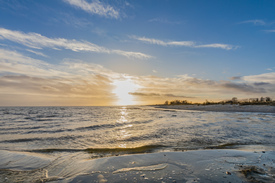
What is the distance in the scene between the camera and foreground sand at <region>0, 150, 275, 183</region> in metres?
4.19

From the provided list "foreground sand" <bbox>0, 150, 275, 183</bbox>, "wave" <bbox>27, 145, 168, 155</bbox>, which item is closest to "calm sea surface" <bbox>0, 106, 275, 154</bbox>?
"wave" <bbox>27, 145, 168, 155</bbox>

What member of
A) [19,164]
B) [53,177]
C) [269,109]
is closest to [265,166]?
[53,177]

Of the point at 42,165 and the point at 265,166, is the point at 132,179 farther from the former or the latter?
the point at 265,166

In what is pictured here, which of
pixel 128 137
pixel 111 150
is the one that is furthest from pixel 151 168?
pixel 128 137

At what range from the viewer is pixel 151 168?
4.87 meters

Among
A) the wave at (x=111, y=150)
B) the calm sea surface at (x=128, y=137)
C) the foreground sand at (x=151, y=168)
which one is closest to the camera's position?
the foreground sand at (x=151, y=168)

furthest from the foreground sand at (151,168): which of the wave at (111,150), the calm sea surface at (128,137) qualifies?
the calm sea surface at (128,137)

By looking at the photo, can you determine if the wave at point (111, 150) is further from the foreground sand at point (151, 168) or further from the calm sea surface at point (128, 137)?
the foreground sand at point (151, 168)

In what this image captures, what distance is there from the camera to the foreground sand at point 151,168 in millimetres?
4188

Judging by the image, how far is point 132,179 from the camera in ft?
13.5

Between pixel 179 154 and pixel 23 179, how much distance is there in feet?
17.4

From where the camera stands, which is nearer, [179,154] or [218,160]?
[218,160]

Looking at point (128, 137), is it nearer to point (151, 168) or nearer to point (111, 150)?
point (111, 150)

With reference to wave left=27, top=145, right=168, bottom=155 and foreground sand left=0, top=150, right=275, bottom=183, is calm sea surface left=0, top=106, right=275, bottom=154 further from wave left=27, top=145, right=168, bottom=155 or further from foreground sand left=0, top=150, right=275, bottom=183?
foreground sand left=0, top=150, right=275, bottom=183
